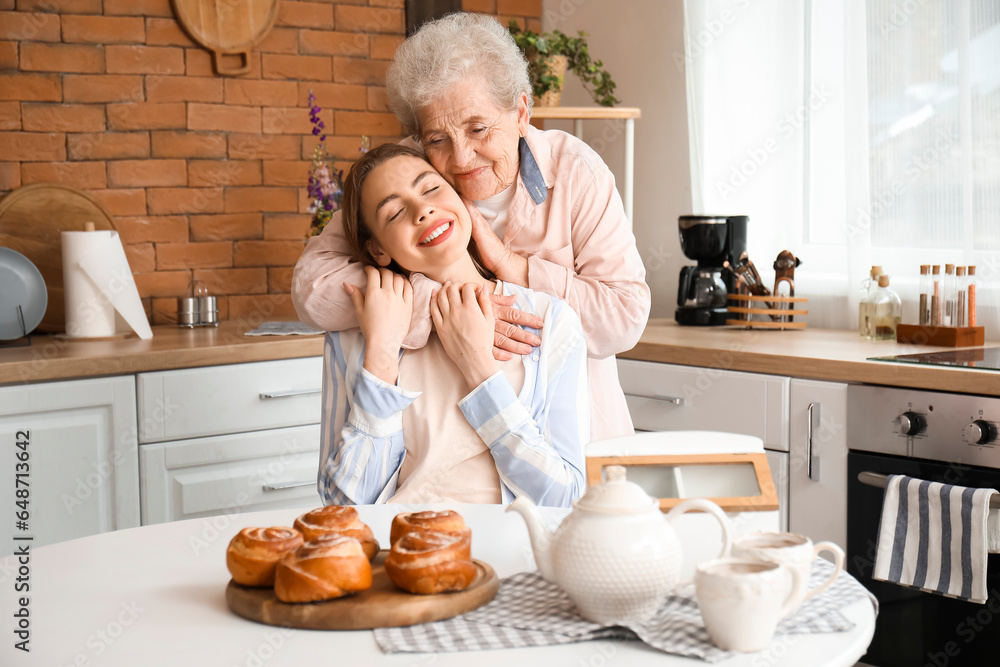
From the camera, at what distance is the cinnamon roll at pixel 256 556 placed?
3.00 ft

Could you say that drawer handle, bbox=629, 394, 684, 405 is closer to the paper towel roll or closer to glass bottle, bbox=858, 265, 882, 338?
glass bottle, bbox=858, 265, 882, 338

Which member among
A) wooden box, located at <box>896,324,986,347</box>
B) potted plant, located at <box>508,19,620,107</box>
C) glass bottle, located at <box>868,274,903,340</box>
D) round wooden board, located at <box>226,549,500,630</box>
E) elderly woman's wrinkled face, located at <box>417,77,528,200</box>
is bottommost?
round wooden board, located at <box>226,549,500,630</box>

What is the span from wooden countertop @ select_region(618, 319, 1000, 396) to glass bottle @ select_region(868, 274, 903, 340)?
0.17ft

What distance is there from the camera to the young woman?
4.68ft

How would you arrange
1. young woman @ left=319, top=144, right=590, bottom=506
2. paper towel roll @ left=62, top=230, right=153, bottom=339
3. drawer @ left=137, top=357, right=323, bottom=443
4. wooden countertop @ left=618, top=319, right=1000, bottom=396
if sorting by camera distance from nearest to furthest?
young woman @ left=319, top=144, right=590, bottom=506 → wooden countertop @ left=618, top=319, right=1000, bottom=396 → drawer @ left=137, top=357, right=323, bottom=443 → paper towel roll @ left=62, top=230, right=153, bottom=339

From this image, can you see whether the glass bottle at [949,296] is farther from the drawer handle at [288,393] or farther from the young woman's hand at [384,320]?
the drawer handle at [288,393]

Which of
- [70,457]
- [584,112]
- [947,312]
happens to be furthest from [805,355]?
[70,457]

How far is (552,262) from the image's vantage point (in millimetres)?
1743

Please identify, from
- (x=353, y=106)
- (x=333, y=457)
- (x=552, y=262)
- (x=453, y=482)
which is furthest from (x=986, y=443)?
(x=353, y=106)

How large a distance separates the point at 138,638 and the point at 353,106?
2565 millimetres

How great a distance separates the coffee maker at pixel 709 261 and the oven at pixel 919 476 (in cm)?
78

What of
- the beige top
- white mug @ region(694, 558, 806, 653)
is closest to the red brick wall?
the beige top

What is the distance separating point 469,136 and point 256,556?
0.88 m

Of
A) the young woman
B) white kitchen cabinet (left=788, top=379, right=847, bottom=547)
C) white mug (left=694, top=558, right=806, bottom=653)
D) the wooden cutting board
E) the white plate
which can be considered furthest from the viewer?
the wooden cutting board
